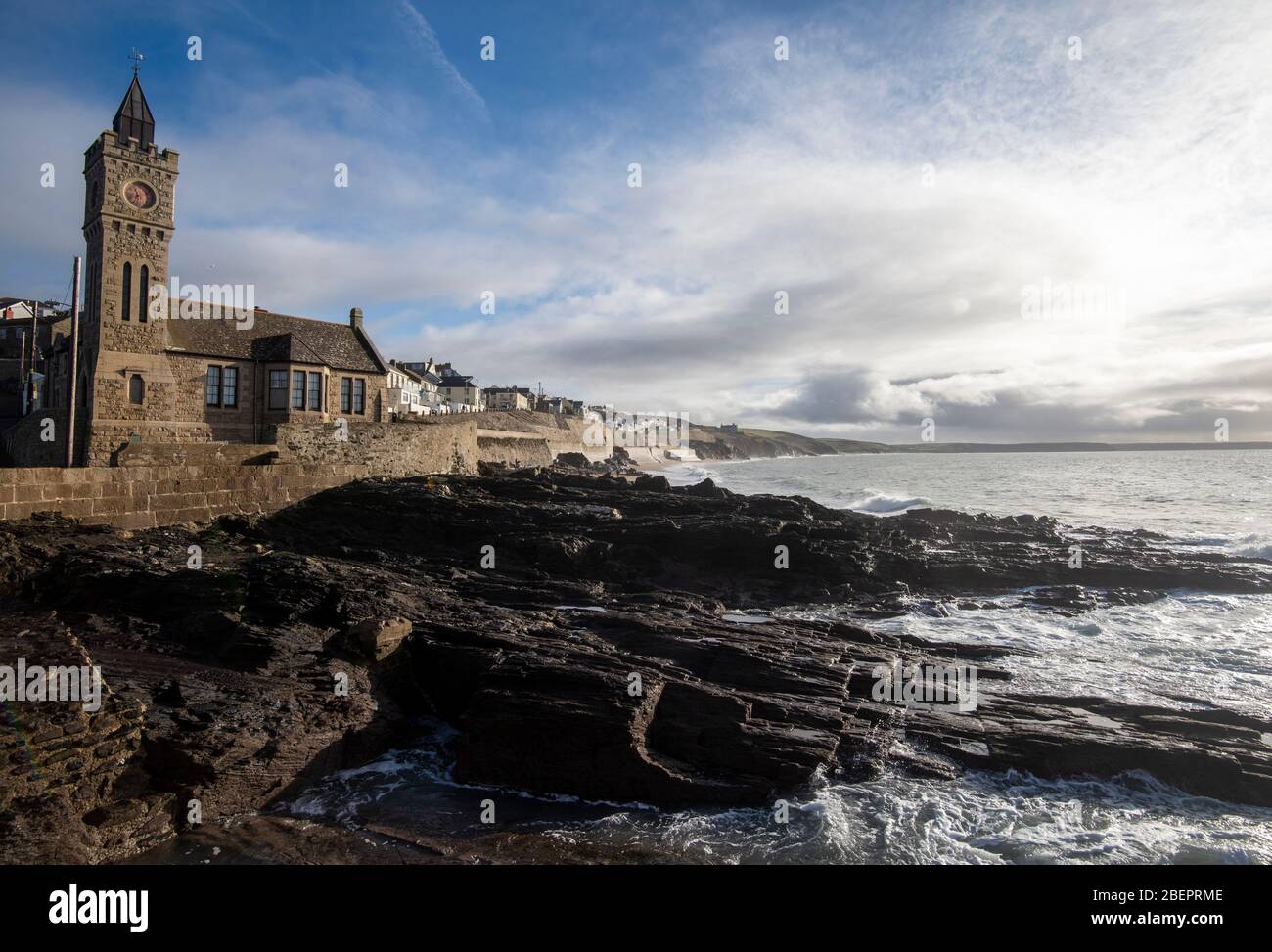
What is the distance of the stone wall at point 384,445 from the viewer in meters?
26.5

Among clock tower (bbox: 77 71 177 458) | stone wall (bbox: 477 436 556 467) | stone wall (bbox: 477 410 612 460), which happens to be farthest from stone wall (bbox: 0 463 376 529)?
stone wall (bbox: 477 410 612 460)

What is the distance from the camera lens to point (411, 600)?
13148mm

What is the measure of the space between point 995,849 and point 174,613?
40.0 feet

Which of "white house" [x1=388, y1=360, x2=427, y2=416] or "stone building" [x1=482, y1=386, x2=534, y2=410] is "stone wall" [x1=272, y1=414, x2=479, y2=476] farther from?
"stone building" [x1=482, y1=386, x2=534, y2=410]

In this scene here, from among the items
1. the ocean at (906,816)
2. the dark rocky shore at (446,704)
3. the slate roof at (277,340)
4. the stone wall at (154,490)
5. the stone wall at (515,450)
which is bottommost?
the ocean at (906,816)

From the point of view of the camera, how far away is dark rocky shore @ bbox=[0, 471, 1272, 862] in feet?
23.4

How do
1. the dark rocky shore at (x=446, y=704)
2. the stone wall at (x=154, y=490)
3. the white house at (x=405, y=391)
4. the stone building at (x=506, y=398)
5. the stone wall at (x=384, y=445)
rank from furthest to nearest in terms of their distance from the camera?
the stone building at (x=506, y=398), the white house at (x=405, y=391), the stone wall at (x=384, y=445), the stone wall at (x=154, y=490), the dark rocky shore at (x=446, y=704)

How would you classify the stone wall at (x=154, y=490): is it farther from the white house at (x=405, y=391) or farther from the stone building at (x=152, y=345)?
the white house at (x=405, y=391)

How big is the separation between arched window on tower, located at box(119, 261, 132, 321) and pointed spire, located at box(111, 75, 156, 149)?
17.5 ft

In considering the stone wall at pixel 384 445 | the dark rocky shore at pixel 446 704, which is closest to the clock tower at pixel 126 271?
the stone wall at pixel 384 445

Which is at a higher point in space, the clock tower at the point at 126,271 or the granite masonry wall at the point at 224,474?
the clock tower at the point at 126,271

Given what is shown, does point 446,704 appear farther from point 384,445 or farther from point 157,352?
point 157,352

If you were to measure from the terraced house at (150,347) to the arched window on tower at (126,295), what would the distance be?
0.14 ft
